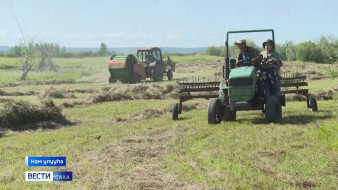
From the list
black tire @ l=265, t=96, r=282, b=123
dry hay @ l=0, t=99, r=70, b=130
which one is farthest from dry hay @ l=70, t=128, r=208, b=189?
dry hay @ l=0, t=99, r=70, b=130

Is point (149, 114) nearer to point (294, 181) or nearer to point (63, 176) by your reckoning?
point (63, 176)

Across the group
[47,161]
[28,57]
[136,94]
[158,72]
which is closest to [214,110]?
[47,161]

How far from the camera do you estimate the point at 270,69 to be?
12.4 m

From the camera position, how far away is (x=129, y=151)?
8836mm

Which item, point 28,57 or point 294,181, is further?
point 28,57

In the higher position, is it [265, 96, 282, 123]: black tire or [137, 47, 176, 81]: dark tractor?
[137, 47, 176, 81]: dark tractor

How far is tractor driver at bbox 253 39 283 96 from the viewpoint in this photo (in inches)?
484

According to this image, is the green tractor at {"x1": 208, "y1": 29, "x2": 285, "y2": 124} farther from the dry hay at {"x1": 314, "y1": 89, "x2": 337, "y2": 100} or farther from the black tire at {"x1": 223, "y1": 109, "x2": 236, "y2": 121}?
the dry hay at {"x1": 314, "y1": 89, "x2": 337, "y2": 100}

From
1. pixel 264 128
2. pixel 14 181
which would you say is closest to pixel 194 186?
pixel 14 181

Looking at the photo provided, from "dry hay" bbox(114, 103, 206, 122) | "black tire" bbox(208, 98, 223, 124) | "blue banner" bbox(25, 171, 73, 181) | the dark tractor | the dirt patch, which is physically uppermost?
the dark tractor

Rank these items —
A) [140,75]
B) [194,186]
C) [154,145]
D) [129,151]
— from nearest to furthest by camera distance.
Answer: [194,186]
[129,151]
[154,145]
[140,75]

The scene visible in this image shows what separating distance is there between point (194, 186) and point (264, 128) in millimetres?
4910

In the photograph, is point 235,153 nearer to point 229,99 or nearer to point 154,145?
point 154,145

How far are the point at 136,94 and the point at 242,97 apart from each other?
11.4 meters
